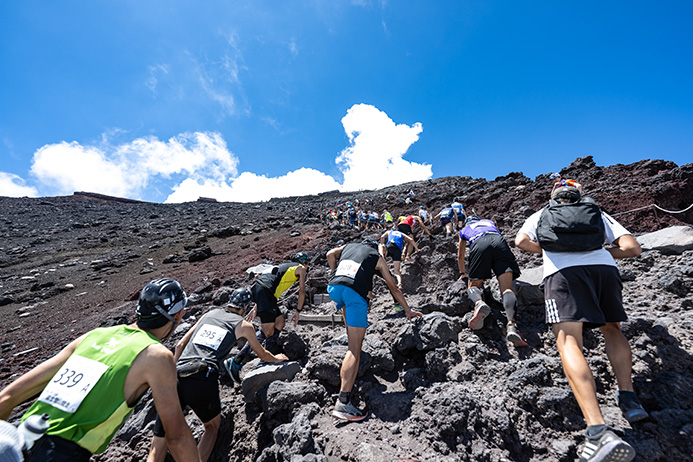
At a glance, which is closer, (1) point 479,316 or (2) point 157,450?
(2) point 157,450

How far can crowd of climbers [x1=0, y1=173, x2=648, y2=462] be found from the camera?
1.57 m

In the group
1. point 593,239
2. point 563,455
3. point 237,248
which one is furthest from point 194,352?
point 237,248

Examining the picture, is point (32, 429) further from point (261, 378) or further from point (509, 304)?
point (509, 304)

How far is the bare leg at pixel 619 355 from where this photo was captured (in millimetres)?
2064

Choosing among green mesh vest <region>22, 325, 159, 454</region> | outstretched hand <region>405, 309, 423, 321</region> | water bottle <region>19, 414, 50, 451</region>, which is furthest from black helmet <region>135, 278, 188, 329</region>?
outstretched hand <region>405, 309, 423, 321</region>

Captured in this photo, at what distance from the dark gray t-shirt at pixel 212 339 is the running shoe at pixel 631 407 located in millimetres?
3537

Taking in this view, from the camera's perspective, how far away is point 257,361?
3.89 m

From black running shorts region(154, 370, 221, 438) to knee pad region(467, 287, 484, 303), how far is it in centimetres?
308

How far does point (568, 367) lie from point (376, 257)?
2.03 m

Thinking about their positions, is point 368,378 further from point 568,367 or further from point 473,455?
point 568,367

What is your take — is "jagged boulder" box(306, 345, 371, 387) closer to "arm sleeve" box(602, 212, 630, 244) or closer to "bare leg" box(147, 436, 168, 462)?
"bare leg" box(147, 436, 168, 462)

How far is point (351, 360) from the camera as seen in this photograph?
9.20 ft

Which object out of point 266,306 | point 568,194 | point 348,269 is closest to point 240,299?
point 266,306

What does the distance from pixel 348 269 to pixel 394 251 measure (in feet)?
10.00
